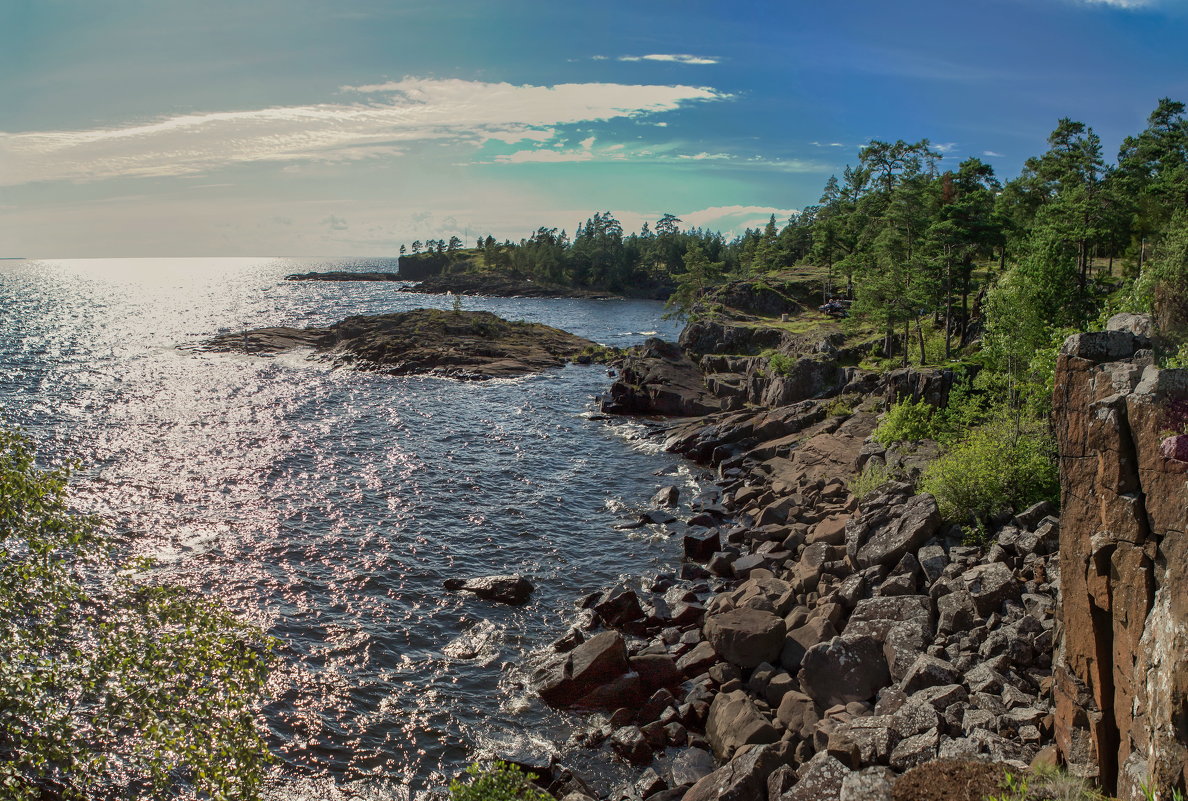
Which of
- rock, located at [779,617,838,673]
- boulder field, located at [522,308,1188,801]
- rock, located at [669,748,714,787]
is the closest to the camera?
boulder field, located at [522,308,1188,801]

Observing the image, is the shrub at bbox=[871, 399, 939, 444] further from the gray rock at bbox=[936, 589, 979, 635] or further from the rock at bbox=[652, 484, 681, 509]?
the gray rock at bbox=[936, 589, 979, 635]

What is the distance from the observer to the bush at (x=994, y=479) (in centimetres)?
2658

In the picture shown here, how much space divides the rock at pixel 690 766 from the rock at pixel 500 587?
39.4ft

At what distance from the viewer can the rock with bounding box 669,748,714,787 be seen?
66.7ft

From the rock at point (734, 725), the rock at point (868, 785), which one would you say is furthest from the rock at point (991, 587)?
the rock at point (868, 785)

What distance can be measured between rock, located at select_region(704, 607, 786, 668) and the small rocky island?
65567 mm

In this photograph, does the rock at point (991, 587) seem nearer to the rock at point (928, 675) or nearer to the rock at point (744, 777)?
the rock at point (928, 675)

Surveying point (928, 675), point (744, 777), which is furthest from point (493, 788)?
point (928, 675)

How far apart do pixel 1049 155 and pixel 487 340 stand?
3094 inches

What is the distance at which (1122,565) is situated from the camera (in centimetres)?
1398

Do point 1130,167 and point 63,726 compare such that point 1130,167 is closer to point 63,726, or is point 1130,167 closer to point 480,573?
point 480,573

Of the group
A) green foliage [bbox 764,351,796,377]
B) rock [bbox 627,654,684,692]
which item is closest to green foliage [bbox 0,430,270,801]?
rock [bbox 627,654,684,692]

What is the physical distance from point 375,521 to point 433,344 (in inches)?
2432

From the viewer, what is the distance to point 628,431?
6328 cm
